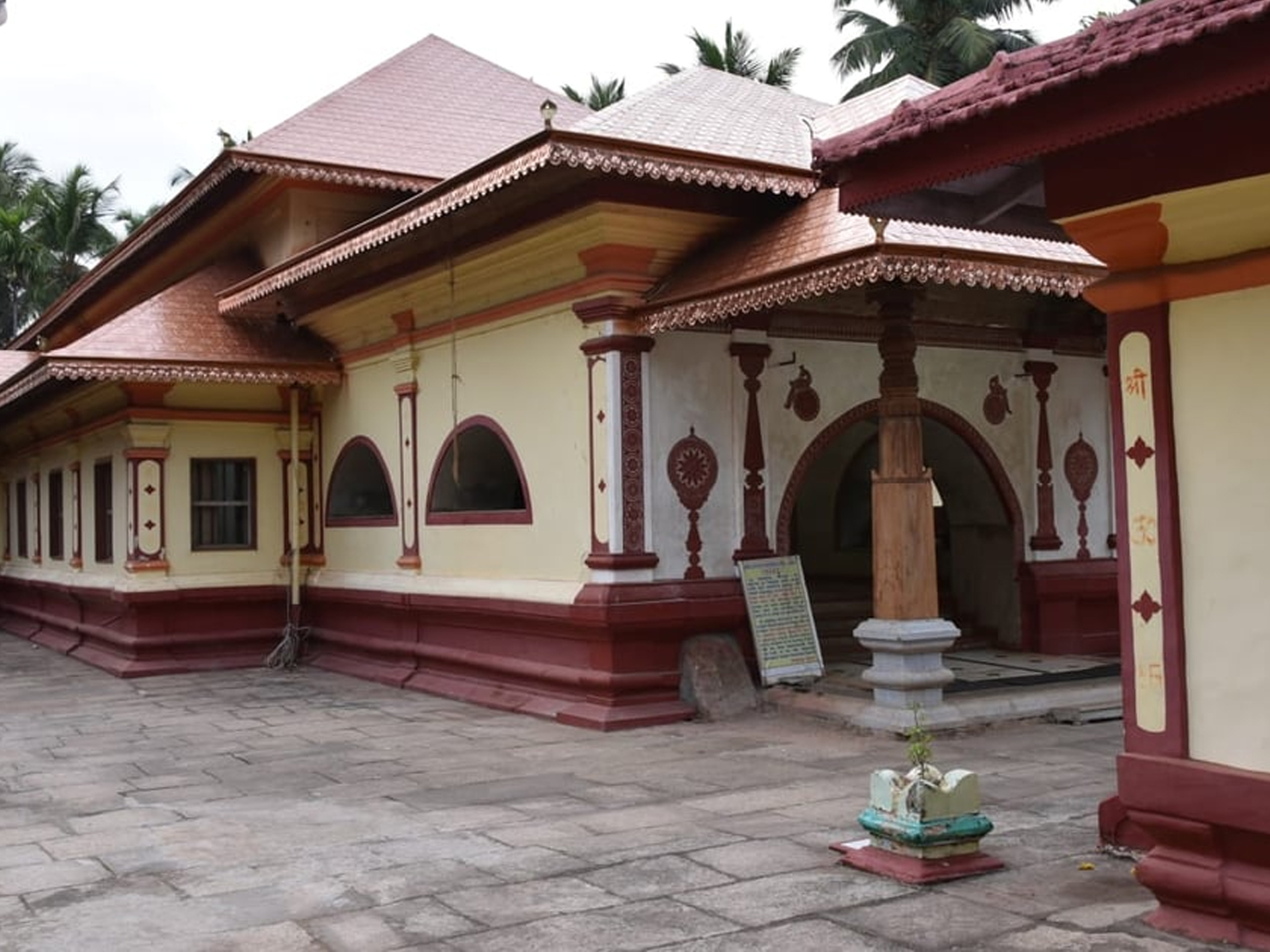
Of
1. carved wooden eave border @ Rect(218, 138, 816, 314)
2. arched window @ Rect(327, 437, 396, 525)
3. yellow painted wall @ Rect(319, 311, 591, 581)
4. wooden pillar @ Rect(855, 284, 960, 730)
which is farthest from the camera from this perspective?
arched window @ Rect(327, 437, 396, 525)

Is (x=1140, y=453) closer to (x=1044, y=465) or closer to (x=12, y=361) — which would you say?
(x=1044, y=465)

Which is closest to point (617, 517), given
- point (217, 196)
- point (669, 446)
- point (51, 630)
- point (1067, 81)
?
point (669, 446)

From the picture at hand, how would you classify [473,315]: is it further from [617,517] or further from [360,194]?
[360,194]

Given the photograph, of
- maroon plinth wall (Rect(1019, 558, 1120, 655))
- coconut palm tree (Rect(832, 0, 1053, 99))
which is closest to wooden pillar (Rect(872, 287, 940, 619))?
maroon plinth wall (Rect(1019, 558, 1120, 655))

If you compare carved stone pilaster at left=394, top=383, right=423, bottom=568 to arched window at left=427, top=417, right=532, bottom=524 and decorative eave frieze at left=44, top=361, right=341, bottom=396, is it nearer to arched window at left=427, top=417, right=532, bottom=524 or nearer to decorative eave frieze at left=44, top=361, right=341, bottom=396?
arched window at left=427, top=417, right=532, bottom=524

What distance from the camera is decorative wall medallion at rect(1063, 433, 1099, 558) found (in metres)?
11.6

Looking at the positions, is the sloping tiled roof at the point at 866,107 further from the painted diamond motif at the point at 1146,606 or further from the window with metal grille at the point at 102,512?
the window with metal grille at the point at 102,512

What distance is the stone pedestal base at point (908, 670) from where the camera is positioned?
28.9 ft

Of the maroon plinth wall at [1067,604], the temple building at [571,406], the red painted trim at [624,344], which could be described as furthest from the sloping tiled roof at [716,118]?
the maroon plinth wall at [1067,604]

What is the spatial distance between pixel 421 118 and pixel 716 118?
5.62 metres

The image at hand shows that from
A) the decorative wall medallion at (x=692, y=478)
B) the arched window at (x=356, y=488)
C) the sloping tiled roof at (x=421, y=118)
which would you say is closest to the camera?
the decorative wall medallion at (x=692, y=478)

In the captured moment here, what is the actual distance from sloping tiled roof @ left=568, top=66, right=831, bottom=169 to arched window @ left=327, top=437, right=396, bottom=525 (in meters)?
4.52

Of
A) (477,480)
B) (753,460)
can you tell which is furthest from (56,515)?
(753,460)

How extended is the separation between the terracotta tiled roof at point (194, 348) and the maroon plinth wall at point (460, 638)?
2.33m
